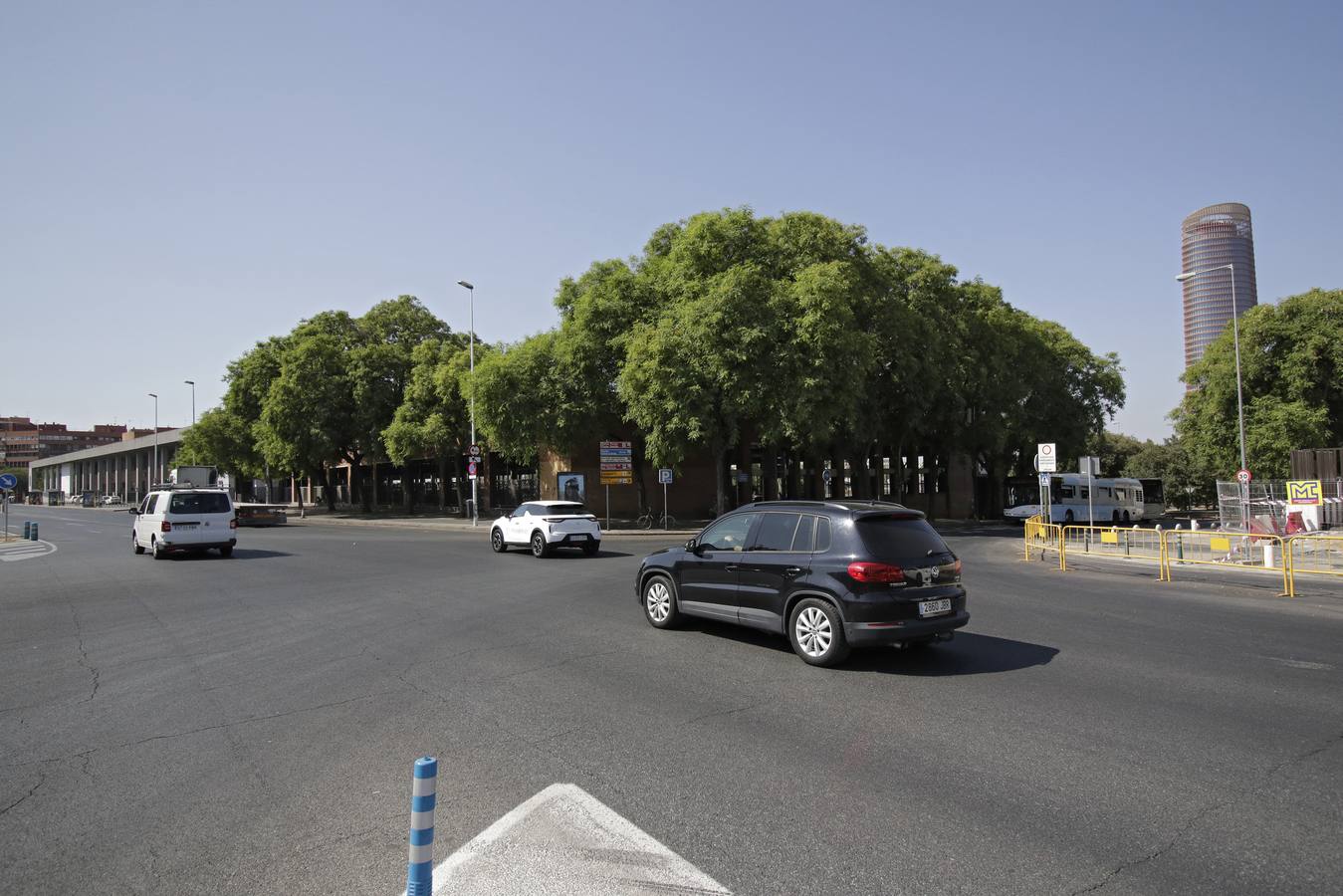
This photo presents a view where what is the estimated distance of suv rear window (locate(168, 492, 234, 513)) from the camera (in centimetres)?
2067

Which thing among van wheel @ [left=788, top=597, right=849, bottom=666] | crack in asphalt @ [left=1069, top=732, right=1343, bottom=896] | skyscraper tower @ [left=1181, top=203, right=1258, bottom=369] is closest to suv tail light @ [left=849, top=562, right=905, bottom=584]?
van wheel @ [left=788, top=597, right=849, bottom=666]

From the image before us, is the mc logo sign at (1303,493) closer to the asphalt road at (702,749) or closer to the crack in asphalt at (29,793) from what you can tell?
the asphalt road at (702,749)

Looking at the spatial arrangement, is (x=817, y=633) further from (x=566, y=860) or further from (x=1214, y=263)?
(x=1214, y=263)

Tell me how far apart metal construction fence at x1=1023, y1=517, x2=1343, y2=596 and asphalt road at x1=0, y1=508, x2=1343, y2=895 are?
6135mm

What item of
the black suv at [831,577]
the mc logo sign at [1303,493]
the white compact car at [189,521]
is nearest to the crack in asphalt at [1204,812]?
the black suv at [831,577]

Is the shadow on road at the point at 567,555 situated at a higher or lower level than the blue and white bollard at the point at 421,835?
lower

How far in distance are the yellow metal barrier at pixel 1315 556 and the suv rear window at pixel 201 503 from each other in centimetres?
2431

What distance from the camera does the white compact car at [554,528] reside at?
20625mm

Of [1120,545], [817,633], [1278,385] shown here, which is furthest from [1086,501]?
[817,633]

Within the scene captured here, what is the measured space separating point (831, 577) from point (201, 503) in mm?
→ 19486

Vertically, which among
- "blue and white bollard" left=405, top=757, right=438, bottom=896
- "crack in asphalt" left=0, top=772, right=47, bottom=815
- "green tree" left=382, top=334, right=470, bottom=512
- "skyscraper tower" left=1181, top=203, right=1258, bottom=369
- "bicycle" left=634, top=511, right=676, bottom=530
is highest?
"skyscraper tower" left=1181, top=203, right=1258, bottom=369

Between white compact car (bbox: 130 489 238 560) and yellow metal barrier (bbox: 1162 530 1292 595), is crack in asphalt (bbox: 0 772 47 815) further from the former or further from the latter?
yellow metal barrier (bbox: 1162 530 1292 595)

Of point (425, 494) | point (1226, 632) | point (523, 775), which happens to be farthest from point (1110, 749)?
point (425, 494)

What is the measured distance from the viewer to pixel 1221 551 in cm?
1853
